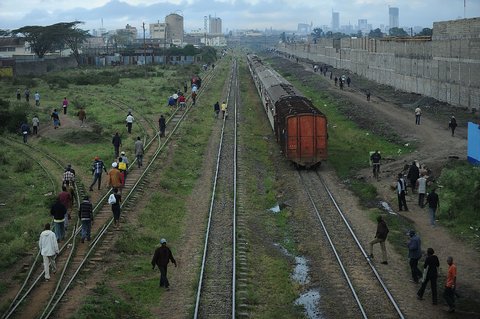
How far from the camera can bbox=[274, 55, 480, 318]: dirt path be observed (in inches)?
626

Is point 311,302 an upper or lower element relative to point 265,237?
lower

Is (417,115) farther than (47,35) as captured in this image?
No

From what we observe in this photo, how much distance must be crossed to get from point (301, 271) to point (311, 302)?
223 centimetres

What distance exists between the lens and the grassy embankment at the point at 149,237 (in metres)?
14.4

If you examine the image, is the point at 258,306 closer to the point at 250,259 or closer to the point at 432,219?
the point at 250,259

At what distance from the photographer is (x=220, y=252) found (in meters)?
18.1

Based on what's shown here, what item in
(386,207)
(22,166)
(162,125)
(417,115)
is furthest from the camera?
(417,115)

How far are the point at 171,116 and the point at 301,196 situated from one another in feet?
76.6

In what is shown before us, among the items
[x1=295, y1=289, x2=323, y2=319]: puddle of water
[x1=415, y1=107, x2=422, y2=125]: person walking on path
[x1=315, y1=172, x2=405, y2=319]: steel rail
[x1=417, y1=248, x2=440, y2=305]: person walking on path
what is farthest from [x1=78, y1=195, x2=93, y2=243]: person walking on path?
[x1=415, y1=107, x2=422, y2=125]: person walking on path

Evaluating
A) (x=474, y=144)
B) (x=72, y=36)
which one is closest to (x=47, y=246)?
(x=474, y=144)

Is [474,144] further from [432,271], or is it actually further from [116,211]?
[116,211]

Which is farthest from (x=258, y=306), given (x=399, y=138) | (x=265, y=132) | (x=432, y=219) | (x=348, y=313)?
(x=265, y=132)

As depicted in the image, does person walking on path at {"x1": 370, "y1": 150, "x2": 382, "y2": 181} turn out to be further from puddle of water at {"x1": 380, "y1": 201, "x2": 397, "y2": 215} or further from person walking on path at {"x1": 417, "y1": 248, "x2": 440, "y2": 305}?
person walking on path at {"x1": 417, "y1": 248, "x2": 440, "y2": 305}

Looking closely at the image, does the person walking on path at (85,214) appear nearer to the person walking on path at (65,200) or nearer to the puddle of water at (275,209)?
the person walking on path at (65,200)
